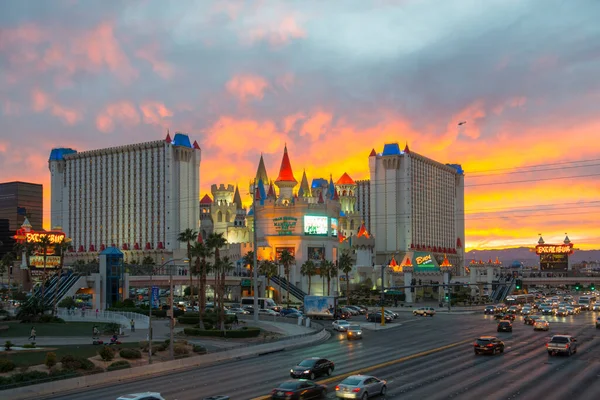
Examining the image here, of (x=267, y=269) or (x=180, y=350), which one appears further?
(x=267, y=269)

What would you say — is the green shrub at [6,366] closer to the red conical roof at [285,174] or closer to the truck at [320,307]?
the truck at [320,307]

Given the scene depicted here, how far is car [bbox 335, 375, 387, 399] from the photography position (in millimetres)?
32188

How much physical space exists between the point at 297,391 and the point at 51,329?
4428 cm

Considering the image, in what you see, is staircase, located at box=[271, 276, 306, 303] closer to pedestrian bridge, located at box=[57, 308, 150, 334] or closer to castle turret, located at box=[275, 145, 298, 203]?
castle turret, located at box=[275, 145, 298, 203]

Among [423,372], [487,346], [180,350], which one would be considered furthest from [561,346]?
[180,350]

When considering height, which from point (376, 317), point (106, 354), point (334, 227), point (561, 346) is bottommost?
point (376, 317)

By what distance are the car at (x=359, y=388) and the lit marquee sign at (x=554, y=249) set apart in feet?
554

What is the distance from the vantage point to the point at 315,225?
147000mm

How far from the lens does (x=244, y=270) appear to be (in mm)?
146500

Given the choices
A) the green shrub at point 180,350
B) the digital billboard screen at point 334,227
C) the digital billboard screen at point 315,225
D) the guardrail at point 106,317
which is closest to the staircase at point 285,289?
the digital billboard screen at point 315,225

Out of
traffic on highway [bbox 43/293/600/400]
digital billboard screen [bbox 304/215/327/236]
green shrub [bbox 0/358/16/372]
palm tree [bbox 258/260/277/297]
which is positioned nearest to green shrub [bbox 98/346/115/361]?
traffic on highway [bbox 43/293/600/400]

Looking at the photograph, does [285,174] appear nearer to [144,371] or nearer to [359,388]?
[144,371]

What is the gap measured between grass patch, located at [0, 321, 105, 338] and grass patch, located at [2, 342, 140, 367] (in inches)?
369

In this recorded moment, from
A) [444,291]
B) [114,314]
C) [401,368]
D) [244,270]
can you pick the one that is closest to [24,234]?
[244,270]
